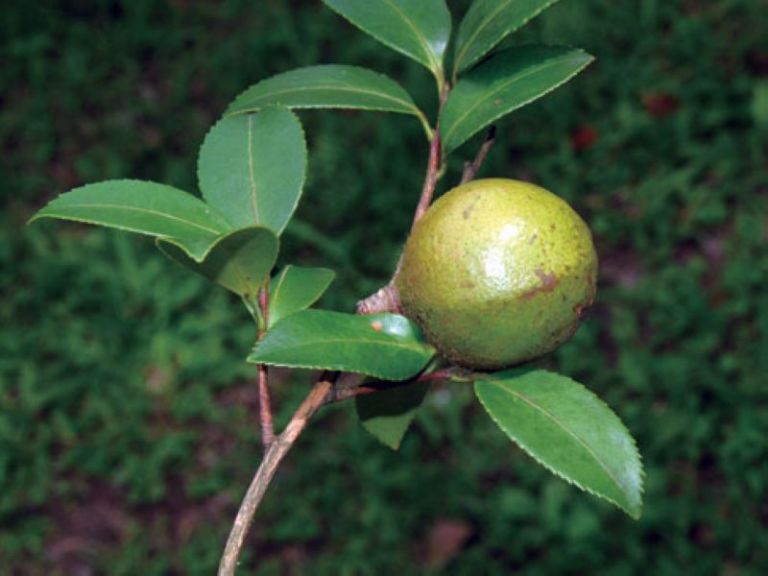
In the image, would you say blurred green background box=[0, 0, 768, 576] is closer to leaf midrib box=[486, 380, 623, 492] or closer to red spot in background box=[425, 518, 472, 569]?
red spot in background box=[425, 518, 472, 569]

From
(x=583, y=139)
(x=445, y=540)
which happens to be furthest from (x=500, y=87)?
(x=583, y=139)

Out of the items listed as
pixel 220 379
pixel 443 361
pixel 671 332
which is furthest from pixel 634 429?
pixel 443 361

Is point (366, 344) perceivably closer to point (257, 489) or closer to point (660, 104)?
point (257, 489)

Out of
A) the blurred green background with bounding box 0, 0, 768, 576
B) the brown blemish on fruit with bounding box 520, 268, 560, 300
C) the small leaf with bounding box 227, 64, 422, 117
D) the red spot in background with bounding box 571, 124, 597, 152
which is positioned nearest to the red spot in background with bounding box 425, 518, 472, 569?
the blurred green background with bounding box 0, 0, 768, 576

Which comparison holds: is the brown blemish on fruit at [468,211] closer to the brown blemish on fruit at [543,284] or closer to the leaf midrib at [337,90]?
the brown blemish on fruit at [543,284]

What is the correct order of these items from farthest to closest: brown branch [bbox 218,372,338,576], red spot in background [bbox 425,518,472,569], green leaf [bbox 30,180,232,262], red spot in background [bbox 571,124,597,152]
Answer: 1. red spot in background [bbox 571,124,597,152]
2. red spot in background [bbox 425,518,472,569]
3. green leaf [bbox 30,180,232,262]
4. brown branch [bbox 218,372,338,576]

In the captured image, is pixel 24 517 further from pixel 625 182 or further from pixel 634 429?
pixel 625 182
